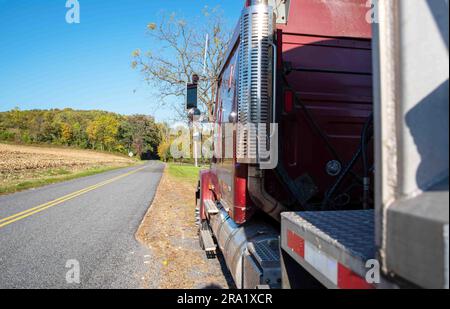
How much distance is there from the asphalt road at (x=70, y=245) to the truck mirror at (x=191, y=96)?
93.5 inches

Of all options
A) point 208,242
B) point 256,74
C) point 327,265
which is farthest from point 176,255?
point 327,265

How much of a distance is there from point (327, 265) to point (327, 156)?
1759mm

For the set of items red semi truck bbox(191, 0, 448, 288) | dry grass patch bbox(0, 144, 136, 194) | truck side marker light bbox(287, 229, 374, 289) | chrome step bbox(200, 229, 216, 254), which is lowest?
dry grass patch bbox(0, 144, 136, 194)

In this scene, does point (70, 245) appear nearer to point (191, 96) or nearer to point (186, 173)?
point (191, 96)

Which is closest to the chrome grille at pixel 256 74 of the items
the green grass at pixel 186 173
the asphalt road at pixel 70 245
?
the asphalt road at pixel 70 245

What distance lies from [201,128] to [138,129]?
336ft

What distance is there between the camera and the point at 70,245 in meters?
5.64

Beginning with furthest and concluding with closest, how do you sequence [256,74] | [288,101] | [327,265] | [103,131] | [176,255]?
[103,131]
[176,255]
[288,101]
[256,74]
[327,265]

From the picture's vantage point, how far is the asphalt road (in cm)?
417

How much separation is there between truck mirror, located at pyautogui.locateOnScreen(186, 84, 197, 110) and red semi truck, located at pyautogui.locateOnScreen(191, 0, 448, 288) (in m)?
0.77

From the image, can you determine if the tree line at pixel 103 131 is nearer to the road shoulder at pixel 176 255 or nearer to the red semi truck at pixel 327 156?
A: the road shoulder at pixel 176 255

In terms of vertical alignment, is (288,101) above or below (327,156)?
above

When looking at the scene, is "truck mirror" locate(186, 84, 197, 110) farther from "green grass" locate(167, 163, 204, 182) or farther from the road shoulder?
"green grass" locate(167, 163, 204, 182)

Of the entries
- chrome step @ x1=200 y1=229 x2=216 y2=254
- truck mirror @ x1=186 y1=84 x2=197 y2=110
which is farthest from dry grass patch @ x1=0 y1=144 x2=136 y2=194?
truck mirror @ x1=186 y1=84 x2=197 y2=110
